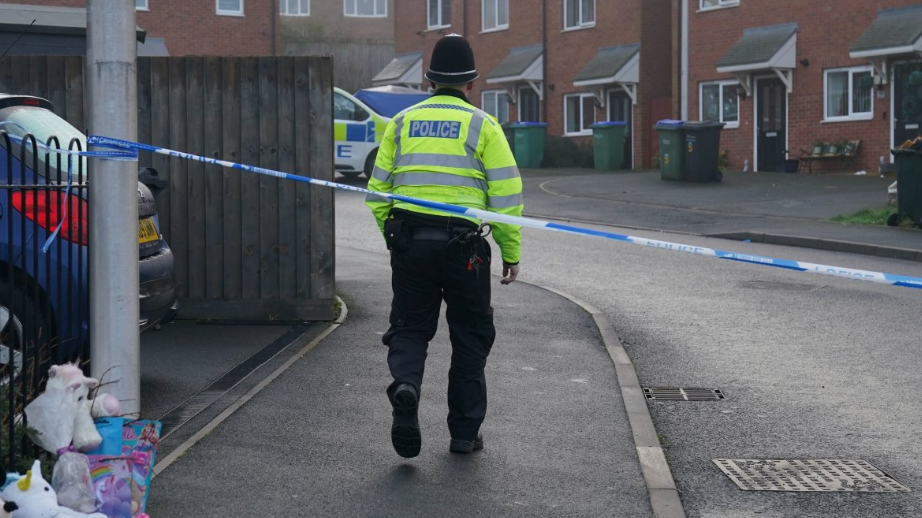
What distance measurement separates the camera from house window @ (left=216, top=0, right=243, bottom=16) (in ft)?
135

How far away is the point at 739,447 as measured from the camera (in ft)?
20.0

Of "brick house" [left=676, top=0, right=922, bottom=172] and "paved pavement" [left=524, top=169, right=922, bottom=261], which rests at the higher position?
"brick house" [left=676, top=0, right=922, bottom=172]

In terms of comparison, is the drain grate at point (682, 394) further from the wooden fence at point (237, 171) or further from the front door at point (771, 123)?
the front door at point (771, 123)

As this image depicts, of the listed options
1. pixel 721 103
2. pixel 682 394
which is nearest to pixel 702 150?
pixel 721 103

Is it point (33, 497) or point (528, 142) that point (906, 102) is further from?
point (33, 497)

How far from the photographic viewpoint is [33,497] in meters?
3.91

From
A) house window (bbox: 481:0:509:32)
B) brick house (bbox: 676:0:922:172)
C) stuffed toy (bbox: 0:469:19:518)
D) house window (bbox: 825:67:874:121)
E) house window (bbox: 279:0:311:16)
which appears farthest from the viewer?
house window (bbox: 279:0:311:16)

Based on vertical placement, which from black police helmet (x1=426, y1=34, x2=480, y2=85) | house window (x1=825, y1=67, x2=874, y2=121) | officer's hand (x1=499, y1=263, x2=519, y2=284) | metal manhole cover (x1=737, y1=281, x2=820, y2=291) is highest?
house window (x1=825, y1=67, x2=874, y2=121)

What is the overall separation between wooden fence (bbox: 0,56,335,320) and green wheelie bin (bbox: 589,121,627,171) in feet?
76.9

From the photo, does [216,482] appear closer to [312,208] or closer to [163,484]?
[163,484]

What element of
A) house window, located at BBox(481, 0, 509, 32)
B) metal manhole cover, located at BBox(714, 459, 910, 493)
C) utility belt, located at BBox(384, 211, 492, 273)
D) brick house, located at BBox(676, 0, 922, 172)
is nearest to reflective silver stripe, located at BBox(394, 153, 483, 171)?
utility belt, located at BBox(384, 211, 492, 273)

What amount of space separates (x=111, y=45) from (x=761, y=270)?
1003 centimetres

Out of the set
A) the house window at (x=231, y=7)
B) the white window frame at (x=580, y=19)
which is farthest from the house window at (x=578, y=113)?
the house window at (x=231, y=7)

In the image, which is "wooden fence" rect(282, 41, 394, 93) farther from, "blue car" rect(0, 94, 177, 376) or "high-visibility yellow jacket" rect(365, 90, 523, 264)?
"high-visibility yellow jacket" rect(365, 90, 523, 264)
